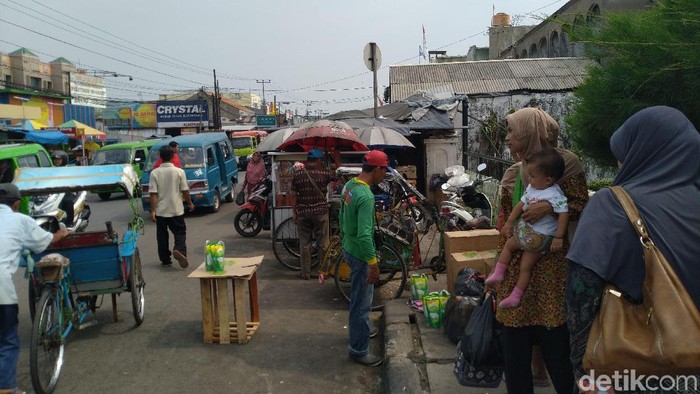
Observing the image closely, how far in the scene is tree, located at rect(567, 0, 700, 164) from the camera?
342 centimetres

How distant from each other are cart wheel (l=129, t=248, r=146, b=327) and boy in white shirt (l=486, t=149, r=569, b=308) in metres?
4.00

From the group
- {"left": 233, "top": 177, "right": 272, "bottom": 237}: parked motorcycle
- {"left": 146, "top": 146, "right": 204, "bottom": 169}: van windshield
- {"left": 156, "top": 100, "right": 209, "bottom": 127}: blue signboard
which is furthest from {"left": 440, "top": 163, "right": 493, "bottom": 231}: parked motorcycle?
{"left": 156, "top": 100, "right": 209, "bottom": 127}: blue signboard

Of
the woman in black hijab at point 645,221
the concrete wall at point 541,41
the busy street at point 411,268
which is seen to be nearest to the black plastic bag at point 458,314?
the busy street at point 411,268

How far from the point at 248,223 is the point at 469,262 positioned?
252 inches

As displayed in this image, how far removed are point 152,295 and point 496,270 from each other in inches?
214

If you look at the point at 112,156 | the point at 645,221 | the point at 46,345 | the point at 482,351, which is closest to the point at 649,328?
the point at 645,221

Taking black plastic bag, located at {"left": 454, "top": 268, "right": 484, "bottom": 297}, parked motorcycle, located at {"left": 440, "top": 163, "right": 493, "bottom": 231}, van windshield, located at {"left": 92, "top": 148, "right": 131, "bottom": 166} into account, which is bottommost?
black plastic bag, located at {"left": 454, "top": 268, "right": 484, "bottom": 297}

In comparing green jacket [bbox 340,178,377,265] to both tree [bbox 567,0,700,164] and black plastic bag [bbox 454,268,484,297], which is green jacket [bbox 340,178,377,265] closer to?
black plastic bag [bbox 454,268,484,297]

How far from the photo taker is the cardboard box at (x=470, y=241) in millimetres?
5941

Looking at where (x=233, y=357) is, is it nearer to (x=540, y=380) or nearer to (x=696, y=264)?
(x=540, y=380)

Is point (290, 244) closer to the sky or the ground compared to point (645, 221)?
closer to the ground

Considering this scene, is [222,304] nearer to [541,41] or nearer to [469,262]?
[469,262]

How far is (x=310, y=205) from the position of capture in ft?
24.3

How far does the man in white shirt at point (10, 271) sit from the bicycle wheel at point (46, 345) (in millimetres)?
163
